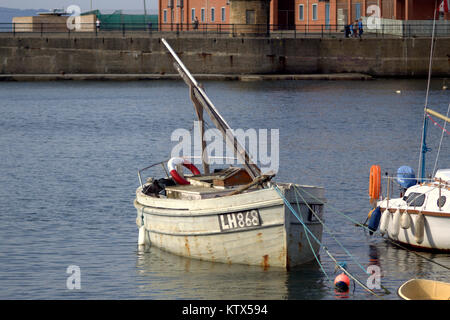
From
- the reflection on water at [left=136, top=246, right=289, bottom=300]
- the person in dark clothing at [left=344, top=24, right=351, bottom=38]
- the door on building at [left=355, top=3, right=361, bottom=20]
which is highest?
the door on building at [left=355, top=3, right=361, bottom=20]

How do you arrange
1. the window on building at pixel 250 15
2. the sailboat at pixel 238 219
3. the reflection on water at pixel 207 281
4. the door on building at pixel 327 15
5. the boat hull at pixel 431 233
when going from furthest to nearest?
the door on building at pixel 327 15 → the window on building at pixel 250 15 → the boat hull at pixel 431 233 → the sailboat at pixel 238 219 → the reflection on water at pixel 207 281

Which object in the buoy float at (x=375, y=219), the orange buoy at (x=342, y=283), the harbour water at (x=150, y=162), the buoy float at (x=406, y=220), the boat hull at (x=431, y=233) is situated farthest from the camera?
the buoy float at (x=375, y=219)

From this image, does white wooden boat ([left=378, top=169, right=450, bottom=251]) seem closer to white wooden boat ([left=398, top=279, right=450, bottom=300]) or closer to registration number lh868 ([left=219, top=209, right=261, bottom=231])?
registration number lh868 ([left=219, top=209, right=261, bottom=231])

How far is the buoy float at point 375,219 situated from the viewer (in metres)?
26.2

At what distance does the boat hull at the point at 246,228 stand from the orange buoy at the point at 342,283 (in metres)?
1.28

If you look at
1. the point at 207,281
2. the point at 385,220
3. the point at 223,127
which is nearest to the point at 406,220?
the point at 385,220

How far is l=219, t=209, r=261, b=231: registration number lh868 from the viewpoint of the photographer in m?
21.7

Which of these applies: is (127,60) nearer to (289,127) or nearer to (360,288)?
(289,127)

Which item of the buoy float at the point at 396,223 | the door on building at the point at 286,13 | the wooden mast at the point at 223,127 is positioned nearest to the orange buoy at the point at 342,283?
the wooden mast at the point at 223,127

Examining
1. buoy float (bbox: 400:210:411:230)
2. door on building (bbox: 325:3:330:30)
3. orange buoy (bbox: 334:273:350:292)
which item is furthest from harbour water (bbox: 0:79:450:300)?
door on building (bbox: 325:3:330:30)

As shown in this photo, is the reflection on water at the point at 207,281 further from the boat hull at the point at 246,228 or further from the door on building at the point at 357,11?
the door on building at the point at 357,11

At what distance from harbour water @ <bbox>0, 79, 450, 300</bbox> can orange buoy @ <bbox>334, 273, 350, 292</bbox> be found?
0.31 meters

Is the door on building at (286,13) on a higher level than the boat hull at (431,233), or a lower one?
higher

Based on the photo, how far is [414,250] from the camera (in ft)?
82.3
